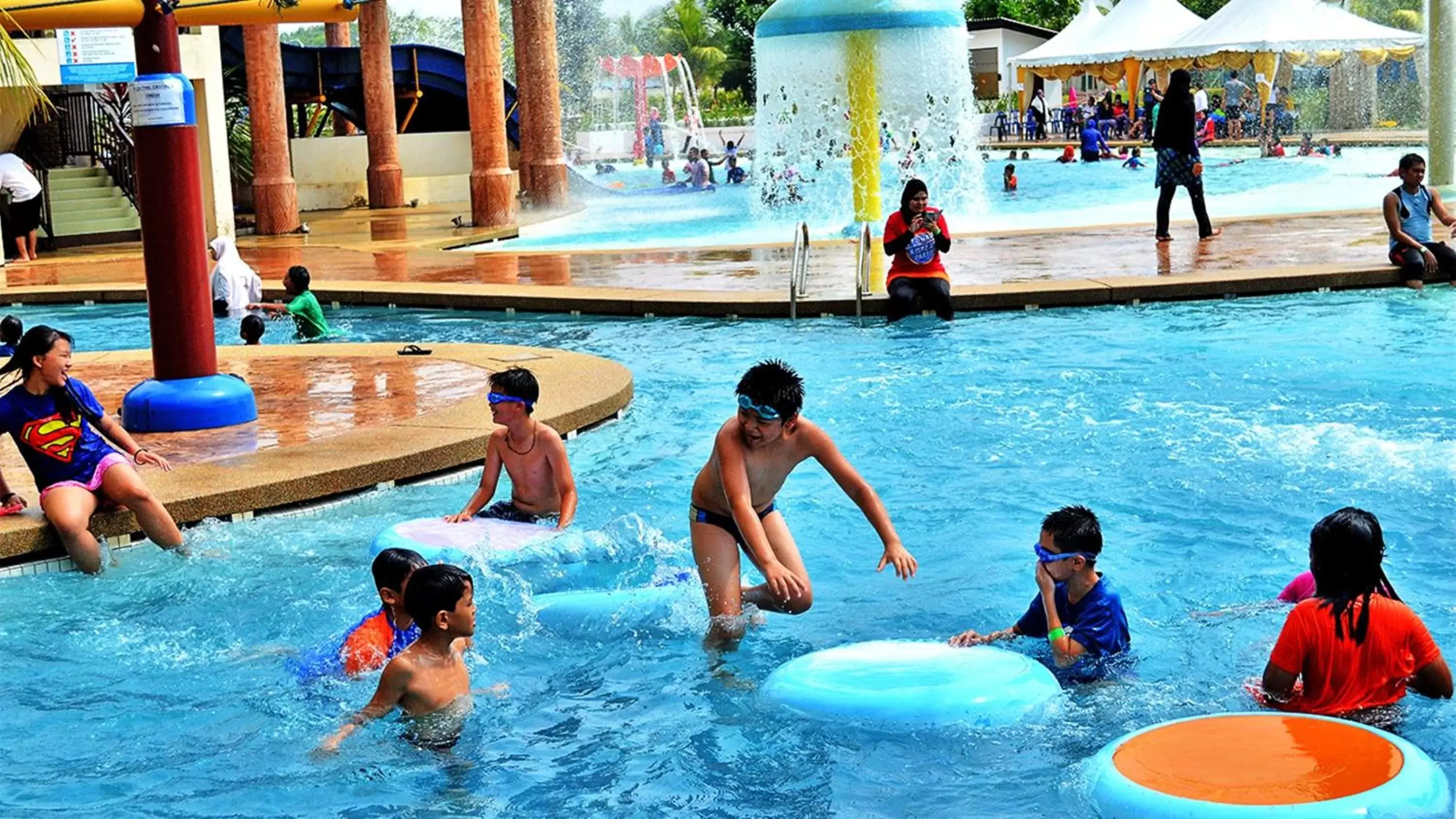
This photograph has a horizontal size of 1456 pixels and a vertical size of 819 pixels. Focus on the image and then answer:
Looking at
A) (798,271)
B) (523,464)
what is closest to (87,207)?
(798,271)

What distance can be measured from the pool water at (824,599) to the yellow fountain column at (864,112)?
26.0 feet

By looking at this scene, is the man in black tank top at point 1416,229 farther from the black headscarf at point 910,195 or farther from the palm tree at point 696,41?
the palm tree at point 696,41

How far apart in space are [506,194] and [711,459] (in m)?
18.7

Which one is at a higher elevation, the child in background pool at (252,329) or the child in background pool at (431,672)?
the child in background pool at (252,329)

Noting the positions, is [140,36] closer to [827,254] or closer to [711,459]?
[711,459]

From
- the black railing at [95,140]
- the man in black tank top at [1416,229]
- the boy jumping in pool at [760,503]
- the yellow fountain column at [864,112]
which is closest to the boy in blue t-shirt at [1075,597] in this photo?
the boy jumping in pool at [760,503]

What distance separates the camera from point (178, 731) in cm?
560

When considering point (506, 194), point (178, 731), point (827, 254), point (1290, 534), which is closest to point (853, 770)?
point (178, 731)

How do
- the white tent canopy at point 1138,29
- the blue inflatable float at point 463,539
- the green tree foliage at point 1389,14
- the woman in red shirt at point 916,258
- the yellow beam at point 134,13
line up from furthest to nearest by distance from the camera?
the white tent canopy at point 1138,29
the green tree foliage at point 1389,14
the woman in red shirt at point 916,258
the yellow beam at point 134,13
the blue inflatable float at point 463,539

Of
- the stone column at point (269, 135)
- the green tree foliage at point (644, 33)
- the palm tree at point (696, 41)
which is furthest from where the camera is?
A: the palm tree at point (696, 41)

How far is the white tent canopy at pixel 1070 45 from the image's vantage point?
39.6 m

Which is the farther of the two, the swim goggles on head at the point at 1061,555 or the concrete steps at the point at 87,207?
the concrete steps at the point at 87,207

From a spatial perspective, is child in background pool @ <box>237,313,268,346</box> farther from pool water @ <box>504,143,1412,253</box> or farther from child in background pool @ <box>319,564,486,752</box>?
child in background pool @ <box>319,564,486,752</box>

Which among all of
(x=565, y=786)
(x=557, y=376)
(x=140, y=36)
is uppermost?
(x=140, y=36)
